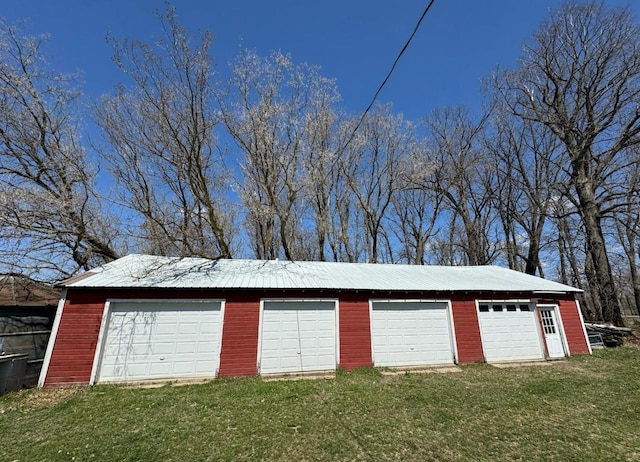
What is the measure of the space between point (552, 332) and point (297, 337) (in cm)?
1016

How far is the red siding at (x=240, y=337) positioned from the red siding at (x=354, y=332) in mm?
2802

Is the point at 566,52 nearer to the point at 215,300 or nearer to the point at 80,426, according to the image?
the point at 215,300

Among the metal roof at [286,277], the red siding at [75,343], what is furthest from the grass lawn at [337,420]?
the metal roof at [286,277]

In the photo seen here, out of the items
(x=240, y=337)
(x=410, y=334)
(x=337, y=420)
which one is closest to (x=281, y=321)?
(x=240, y=337)

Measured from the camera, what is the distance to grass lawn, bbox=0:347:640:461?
4305mm

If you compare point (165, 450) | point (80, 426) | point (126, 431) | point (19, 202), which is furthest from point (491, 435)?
point (19, 202)

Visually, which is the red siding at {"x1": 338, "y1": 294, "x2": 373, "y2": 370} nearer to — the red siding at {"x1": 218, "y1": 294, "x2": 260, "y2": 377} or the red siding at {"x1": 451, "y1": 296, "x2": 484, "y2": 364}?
the red siding at {"x1": 218, "y1": 294, "x2": 260, "y2": 377}

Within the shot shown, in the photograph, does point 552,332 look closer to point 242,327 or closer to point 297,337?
point 297,337

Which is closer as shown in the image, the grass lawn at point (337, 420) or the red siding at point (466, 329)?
the grass lawn at point (337, 420)

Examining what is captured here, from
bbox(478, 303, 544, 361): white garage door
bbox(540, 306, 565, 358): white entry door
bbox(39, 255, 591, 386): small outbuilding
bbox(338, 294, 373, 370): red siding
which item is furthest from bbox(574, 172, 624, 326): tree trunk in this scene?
bbox(338, 294, 373, 370): red siding

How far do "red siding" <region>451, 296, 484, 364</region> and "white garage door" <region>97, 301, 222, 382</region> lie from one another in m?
8.27

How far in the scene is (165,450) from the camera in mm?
4359

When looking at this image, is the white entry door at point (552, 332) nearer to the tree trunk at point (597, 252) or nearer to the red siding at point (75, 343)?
the tree trunk at point (597, 252)

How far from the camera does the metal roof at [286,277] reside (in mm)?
8797
